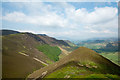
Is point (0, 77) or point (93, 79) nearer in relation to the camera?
point (93, 79)

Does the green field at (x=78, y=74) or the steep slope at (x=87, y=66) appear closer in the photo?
the green field at (x=78, y=74)

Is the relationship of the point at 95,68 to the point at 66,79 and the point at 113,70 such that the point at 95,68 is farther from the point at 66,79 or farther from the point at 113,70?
the point at 66,79

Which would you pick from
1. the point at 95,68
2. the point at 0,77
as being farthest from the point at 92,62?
the point at 0,77

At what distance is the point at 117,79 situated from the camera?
3609 cm

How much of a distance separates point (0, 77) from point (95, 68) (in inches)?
3622

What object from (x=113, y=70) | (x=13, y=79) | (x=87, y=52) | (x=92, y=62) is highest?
(x=87, y=52)

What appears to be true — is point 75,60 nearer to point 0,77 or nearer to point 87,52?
point 87,52

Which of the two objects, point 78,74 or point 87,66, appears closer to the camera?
point 78,74

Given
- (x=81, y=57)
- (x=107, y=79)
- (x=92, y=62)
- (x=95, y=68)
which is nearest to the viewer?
(x=107, y=79)

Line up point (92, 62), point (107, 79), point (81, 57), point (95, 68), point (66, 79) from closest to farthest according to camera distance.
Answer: point (107, 79)
point (66, 79)
point (95, 68)
point (92, 62)
point (81, 57)

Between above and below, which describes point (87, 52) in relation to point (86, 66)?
above

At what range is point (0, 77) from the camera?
77.9 m

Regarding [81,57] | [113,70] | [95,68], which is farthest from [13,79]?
[113,70]

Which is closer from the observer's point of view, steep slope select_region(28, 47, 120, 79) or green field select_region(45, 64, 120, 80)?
green field select_region(45, 64, 120, 80)
